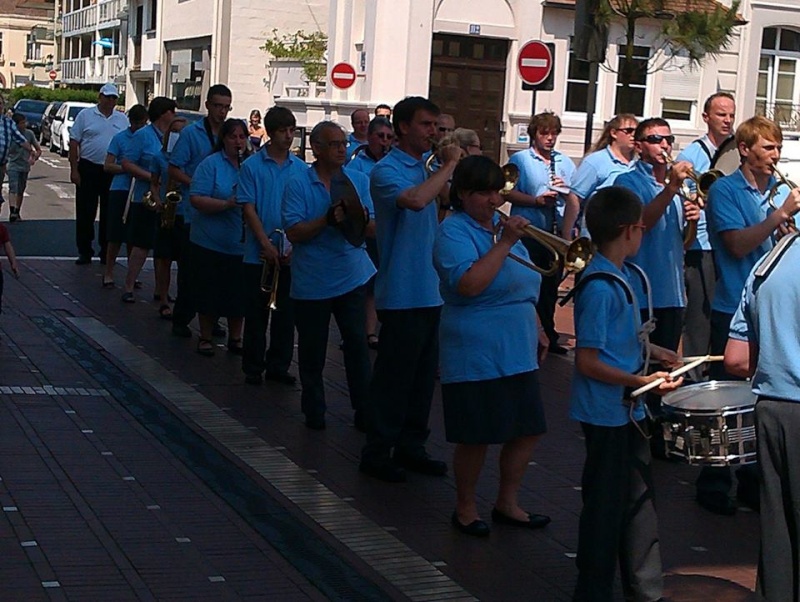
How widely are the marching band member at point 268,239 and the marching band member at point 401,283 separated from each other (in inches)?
96.2

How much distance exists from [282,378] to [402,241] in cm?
285

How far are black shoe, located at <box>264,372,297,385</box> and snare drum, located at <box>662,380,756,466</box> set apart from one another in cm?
498

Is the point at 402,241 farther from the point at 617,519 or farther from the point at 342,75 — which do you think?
the point at 342,75

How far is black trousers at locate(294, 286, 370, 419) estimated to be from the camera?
8.35 meters

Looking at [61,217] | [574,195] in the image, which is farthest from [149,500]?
[61,217]

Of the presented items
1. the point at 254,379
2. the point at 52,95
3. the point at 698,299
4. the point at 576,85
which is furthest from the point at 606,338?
the point at 52,95

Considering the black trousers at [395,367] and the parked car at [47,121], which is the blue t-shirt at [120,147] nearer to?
the black trousers at [395,367]

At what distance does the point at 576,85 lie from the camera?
98.4ft

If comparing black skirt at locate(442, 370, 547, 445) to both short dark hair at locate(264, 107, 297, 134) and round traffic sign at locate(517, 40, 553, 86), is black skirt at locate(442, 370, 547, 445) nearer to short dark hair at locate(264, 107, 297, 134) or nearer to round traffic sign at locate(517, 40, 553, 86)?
short dark hair at locate(264, 107, 297, 134)

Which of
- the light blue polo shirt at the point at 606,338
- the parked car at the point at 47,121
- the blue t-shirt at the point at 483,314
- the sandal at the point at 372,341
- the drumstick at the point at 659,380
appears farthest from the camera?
the parked car at the point at 47,121

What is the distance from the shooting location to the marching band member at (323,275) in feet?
27.4

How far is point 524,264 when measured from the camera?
610cm

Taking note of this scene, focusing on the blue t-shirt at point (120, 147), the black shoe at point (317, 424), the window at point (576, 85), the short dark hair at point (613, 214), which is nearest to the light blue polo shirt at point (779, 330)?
the short dark hair at point (613, 214)

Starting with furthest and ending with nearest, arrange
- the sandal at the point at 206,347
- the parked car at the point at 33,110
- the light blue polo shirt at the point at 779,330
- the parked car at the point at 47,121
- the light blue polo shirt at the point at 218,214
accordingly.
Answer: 1. the parked car at the point at 33,110
2. the parked car at the point at 47,121
3. the sandal at the point at 206,347
4. the light blue polo shirt at the point at 218,214
5. the light blue polo shirt at the point at 779,330
